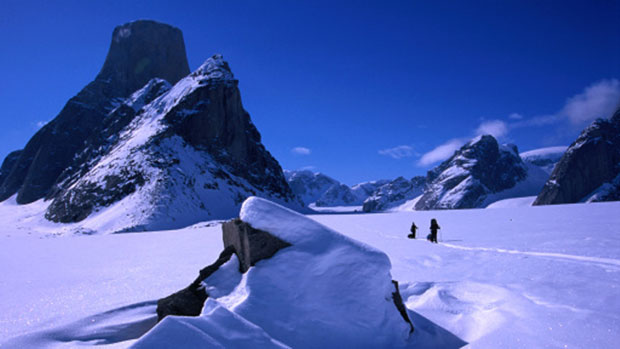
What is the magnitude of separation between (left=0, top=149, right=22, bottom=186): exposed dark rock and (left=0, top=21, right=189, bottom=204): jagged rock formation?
3.95 m

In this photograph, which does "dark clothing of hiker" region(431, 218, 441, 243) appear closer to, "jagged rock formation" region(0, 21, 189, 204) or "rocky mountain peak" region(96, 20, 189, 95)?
"jagged rock formation" region(0, 21, 189, 204)

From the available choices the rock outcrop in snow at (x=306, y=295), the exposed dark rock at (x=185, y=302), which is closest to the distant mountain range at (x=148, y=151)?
the exposed dark rock at (x=185, y=302)

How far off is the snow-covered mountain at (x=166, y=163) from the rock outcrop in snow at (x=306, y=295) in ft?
124

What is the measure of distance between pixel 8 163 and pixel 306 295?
121m

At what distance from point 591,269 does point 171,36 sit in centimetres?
10823

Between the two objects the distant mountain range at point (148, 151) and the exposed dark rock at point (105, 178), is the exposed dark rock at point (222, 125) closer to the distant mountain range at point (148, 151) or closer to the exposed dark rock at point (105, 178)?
the distant mountain range at point (148, 151)

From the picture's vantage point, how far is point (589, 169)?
130m

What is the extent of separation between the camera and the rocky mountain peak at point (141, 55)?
87.8 meters

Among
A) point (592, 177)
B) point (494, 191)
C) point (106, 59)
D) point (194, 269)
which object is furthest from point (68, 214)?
point (494, 191)

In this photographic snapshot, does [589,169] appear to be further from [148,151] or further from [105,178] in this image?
[105,178]

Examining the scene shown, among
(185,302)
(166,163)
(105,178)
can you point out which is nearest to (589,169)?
(166,163)

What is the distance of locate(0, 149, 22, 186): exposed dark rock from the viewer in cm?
8737

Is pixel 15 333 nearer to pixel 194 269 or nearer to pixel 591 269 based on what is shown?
pixel 194 269

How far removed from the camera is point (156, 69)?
89938 millimetres
